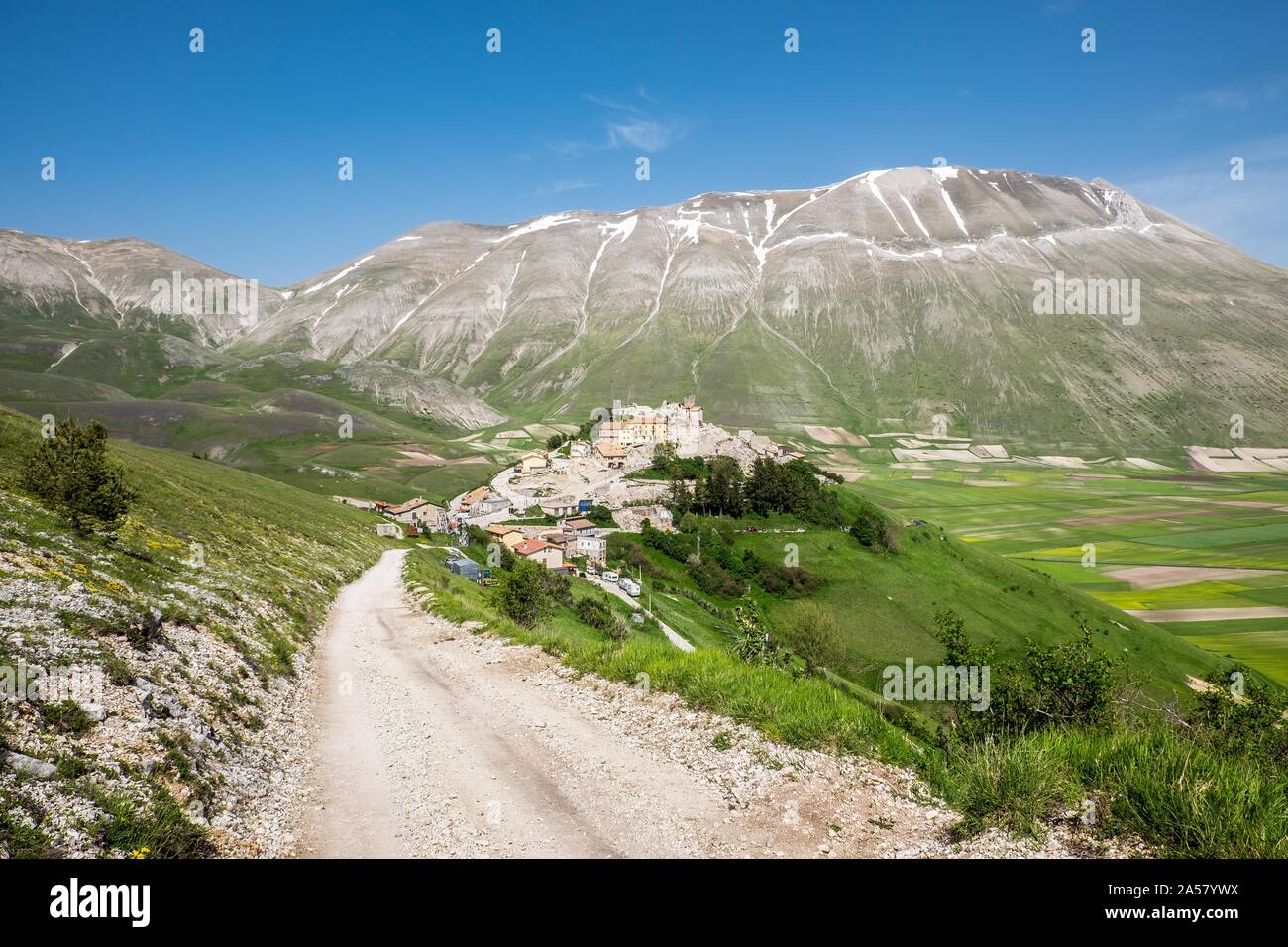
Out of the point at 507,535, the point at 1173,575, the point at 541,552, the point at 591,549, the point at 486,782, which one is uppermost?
the point at 486,782

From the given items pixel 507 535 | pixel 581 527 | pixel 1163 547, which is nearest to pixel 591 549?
pixel 581 527

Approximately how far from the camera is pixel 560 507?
13188 centimetres

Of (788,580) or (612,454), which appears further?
(612,454)

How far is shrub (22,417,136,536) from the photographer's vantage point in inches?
930

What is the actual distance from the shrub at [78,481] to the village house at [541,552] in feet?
225

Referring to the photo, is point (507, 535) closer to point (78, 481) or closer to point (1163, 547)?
point (78, 481)

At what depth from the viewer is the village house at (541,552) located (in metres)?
94.1

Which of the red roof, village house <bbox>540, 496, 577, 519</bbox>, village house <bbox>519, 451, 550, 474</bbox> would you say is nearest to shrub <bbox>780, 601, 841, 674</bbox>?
the red roof

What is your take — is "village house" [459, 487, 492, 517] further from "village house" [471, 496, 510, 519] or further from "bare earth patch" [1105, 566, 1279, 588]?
"bare earth patch" [1105, 566, 1279, 588]
